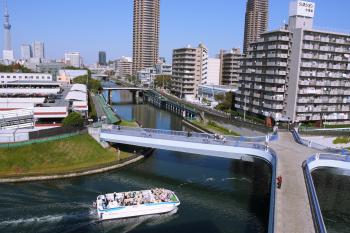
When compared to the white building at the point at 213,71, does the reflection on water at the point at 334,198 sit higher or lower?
lower

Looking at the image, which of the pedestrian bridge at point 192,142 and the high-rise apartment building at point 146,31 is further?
the high-rise apartment building at point 146,31

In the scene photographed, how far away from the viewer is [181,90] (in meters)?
97.1

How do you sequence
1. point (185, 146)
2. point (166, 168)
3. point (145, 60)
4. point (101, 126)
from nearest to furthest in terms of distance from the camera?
1. point (185, 146)
2. point (166, 168)
3. point (101, 126)
4. point (145, 60)

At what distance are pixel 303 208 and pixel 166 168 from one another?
63.0 feet

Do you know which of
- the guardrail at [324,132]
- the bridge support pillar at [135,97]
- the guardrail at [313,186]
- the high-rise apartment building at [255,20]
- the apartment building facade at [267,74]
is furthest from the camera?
the high-rise apartment building at [255,20]

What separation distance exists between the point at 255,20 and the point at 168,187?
146 m

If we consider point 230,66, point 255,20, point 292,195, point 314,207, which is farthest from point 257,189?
point 255,20

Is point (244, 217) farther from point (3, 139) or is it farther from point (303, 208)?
point (3, 139)

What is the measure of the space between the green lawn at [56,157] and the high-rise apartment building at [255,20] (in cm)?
13548

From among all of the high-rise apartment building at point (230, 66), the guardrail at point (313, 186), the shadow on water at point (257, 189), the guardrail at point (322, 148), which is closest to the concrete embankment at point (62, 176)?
the shadow on water at point (257, 189)

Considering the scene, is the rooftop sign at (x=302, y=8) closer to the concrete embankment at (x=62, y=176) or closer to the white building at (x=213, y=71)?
the concrete embankment at (x=62, y=176)

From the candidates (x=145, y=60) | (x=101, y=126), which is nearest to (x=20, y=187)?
(x=101, y=126)

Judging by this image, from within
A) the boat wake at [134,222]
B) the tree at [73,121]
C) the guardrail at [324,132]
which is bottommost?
the boat wake at [134,222]

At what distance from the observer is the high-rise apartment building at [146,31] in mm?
171625
